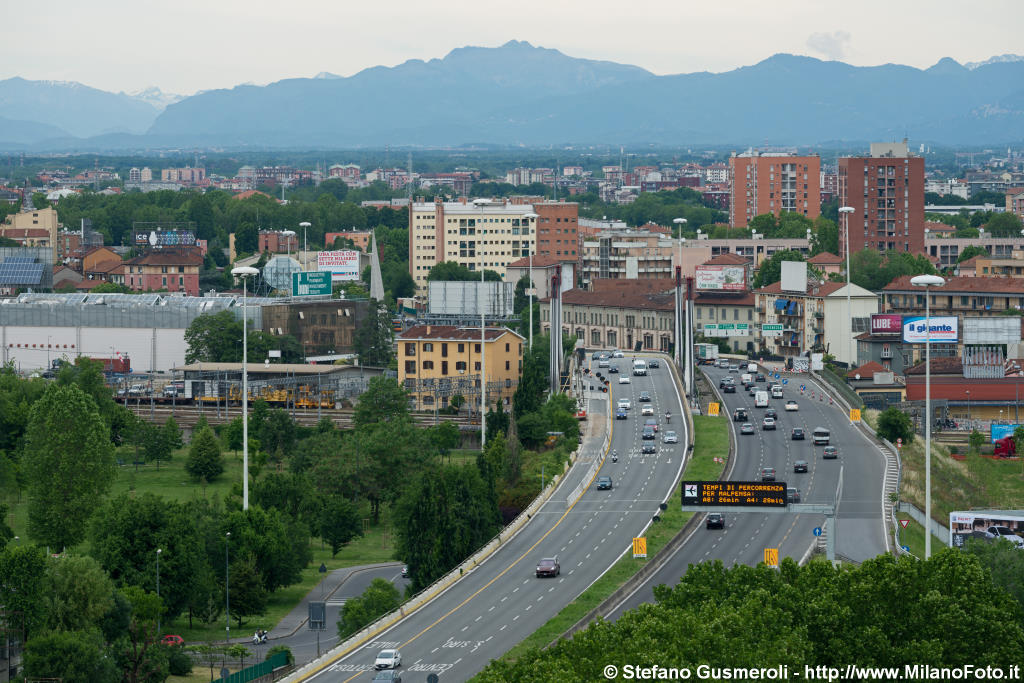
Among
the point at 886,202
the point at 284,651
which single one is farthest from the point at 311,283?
the point at 284,651

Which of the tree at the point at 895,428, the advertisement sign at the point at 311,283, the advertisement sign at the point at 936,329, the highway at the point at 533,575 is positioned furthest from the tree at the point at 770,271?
the highway at the point at 533,575

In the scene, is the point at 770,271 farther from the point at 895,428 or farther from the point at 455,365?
the point at 895,428

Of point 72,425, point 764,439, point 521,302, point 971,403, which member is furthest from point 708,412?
point 521,302

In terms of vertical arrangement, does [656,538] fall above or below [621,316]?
below

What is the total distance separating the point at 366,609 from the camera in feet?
179

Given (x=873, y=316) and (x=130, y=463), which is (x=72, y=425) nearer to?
(x=130, y=463)

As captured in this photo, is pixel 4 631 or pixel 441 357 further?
pixel 441 357

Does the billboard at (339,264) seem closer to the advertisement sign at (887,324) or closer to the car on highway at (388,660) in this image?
the advertisement sign at (887,324)

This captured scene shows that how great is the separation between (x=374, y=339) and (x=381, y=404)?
104 ft

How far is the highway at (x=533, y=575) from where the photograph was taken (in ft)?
160

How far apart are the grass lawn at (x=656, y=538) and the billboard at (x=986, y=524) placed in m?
10.1

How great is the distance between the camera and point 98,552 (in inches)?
2344

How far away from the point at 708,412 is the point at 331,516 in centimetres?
2892

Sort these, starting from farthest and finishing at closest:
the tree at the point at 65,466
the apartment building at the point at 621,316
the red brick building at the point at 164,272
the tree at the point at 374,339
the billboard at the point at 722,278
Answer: the red brick building at the point at 164,272, the billboard at the point at 722,278, the apartment building at the point at 621,316, the tree at the point at 374,339, the tree at the point at 65,466
